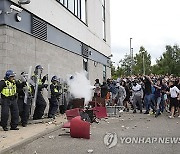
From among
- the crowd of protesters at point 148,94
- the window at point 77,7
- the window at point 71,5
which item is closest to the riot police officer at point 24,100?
the crowd of protesters at point 148,94

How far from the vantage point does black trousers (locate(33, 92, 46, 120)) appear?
1234 cm

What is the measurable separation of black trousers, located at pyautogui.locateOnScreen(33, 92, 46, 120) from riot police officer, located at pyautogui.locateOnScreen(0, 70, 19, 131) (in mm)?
1896

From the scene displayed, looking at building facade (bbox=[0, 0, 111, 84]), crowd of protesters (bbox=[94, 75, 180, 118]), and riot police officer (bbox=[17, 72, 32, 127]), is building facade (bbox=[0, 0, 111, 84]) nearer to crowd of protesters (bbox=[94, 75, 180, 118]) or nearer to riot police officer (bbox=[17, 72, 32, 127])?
riot police officer (bbox=[17, 72, 32, 127])

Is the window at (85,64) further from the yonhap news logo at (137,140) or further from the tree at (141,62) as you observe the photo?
the tree at (141,62)

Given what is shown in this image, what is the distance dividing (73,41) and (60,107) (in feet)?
18.1

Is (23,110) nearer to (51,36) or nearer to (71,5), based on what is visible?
(51,36)

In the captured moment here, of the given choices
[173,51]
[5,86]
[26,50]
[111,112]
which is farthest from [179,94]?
[173,51]

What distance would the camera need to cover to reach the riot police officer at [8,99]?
33.3ft

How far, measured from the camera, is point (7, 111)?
10211 millimetres

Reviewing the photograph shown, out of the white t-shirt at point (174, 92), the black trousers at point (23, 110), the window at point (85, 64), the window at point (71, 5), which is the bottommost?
the black trousers at point (23, 110)

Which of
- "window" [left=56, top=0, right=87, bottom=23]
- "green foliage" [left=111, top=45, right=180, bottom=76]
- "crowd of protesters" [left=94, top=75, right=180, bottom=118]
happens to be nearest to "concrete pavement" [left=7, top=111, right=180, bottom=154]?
"crowd of protesters" [left=94, top=75, right=180, bottom=118]

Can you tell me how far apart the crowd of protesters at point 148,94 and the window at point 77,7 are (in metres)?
5.16

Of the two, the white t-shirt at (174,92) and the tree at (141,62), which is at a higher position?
the tree at (141,62)

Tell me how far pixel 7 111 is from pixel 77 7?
13614mm
